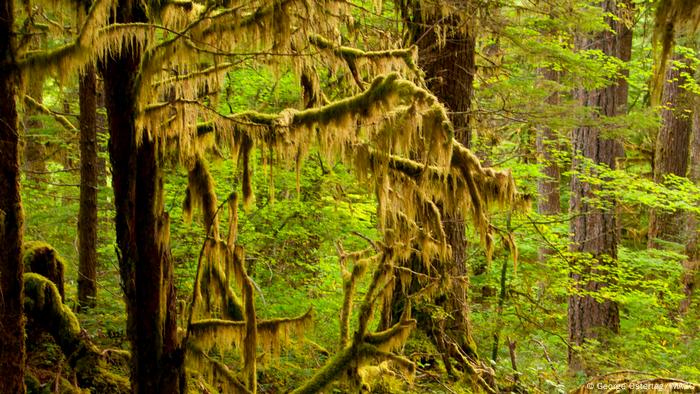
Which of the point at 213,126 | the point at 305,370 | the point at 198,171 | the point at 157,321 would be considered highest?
the point at 213,126

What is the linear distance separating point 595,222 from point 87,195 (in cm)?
980

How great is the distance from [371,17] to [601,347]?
8038 millimetres

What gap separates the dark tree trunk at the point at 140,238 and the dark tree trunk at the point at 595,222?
28.6ft

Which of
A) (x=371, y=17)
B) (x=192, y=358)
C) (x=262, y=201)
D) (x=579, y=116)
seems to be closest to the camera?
→ (x=192, y=358)

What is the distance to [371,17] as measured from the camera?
360 inches

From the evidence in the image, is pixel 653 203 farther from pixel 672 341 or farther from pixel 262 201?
pixel 262 201

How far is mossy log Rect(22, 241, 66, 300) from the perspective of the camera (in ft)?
24.7

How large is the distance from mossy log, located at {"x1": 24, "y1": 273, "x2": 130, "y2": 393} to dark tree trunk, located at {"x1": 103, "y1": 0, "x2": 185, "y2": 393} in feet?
4.43

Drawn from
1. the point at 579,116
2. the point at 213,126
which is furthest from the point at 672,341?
the point at 213,126

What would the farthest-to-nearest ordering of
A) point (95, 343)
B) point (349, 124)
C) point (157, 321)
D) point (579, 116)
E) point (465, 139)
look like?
point (579, 116), point (465, 139), point (95, 343), point (157, 321), point (349, 124)

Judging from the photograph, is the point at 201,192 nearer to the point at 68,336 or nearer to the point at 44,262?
the point at 68,336

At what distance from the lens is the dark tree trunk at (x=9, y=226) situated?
4.97 m

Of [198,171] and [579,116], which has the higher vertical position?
[579,116]

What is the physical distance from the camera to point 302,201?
10.9 meters
